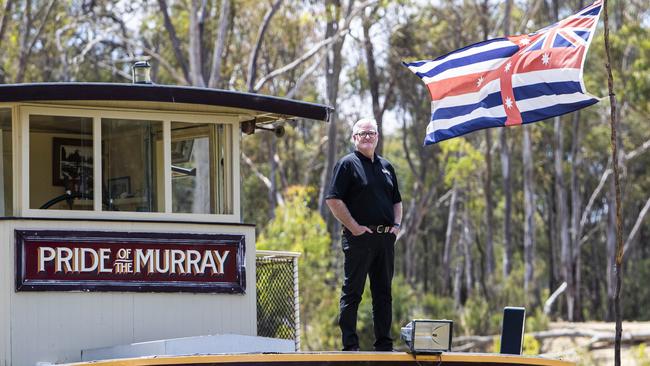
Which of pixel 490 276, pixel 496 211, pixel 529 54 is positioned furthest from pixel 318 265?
pixel 496 211

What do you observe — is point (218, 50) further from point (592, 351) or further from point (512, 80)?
point (512, 80)

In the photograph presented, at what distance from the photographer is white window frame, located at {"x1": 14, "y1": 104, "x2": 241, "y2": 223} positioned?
930 centimetres

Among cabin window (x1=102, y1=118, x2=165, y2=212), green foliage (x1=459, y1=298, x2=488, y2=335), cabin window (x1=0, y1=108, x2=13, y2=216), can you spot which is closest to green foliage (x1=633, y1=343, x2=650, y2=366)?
green foliage (x1=459, y1=298, x2=488, y2=335)

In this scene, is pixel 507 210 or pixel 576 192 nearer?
pixel 507 210

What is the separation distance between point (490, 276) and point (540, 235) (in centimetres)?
1829

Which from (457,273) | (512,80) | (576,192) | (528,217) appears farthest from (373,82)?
(512,80)

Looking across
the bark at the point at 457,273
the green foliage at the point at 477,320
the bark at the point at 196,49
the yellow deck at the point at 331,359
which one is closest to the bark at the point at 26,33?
the bark at the point at 196,49

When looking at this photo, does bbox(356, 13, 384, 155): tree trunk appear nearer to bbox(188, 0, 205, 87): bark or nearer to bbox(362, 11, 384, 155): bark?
bbox(362, 11, 384, 155): bark

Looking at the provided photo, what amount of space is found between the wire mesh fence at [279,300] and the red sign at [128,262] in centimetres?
94

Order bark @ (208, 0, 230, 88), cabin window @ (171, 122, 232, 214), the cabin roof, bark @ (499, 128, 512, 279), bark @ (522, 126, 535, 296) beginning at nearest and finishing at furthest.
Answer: the cabin roof < cabin window @ (171, 122, 232, 214) < bark @ (208, 0, 230, 88) < bark @ (499, 128, 512, 279) < bark @ (522, 126, 535, 296)

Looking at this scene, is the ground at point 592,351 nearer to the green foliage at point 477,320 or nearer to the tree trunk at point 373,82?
the green foliage at point 477,320

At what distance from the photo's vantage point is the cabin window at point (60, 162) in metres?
9.59

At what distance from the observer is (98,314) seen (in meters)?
9.23

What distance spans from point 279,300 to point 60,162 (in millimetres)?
2138
